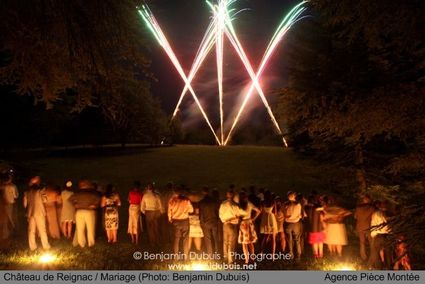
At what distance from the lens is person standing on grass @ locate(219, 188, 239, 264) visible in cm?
1168

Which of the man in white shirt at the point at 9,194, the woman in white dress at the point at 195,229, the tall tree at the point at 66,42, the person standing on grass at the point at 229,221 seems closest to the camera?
the tall tree at the point at 66,42

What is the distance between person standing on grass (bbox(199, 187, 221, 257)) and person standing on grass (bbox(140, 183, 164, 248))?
1856 millimetres

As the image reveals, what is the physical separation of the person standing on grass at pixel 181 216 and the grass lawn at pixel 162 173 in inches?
36.8

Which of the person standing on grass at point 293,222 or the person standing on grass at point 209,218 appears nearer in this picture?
the person standing on grass at point 209,218

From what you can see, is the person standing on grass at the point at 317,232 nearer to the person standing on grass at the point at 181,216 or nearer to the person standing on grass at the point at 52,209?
the person standing on grass at the point at 181,216

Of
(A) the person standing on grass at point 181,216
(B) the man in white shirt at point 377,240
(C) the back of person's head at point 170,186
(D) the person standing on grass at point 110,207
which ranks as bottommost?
(B) the man in white shirt at point 377,240

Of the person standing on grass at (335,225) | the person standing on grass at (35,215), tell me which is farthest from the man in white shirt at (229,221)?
the person standing on grass at (35,215)

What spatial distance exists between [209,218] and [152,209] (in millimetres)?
2176

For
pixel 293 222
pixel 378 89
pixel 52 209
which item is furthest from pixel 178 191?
pixel 378 89

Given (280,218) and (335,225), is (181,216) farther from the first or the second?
(335,225)

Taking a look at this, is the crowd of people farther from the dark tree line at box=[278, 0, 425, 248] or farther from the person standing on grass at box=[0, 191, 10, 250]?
the dark tree line at box=[278, 0, 425, 248]

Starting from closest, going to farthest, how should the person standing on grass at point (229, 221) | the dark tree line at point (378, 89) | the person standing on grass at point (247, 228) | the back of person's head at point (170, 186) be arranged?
→ the dark tree line at point (378, 89), the person standing on grass at point (229, 221), the person standing on grass at point (247, 228), the back of person's head at point (170, 186)

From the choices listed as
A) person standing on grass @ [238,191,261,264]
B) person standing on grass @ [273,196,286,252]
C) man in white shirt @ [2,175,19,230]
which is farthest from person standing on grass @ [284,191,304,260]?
man in white shirt @ [2,175,19,230]

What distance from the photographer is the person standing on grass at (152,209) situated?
1381 cm
